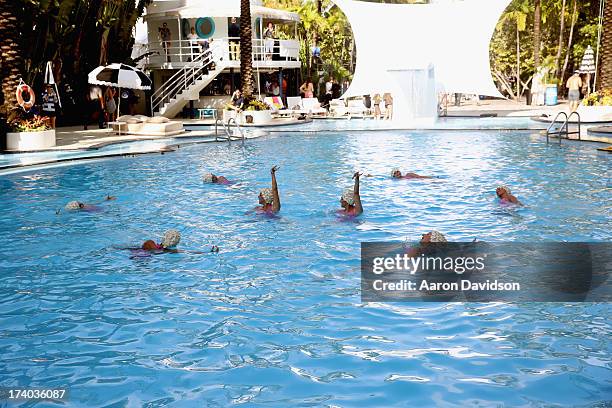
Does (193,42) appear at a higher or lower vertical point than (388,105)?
higher

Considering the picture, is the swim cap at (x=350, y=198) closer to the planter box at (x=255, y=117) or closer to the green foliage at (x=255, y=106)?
the planter box at (x=255, y=117)

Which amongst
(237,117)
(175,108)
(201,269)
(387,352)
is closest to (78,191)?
(201,269)

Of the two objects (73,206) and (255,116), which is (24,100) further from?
(73,206)

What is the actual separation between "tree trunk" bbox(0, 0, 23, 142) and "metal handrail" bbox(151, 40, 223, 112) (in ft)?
37.6

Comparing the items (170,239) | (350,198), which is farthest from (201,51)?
(170,239)

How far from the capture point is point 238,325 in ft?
21.6

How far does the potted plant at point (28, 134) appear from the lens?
1983 cm

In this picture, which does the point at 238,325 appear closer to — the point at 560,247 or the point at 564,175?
the point at 560,247

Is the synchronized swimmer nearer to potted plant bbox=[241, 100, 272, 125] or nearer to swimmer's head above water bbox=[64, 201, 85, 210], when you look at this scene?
swimmer's head above water bbox=[64, 201, 85, 210]

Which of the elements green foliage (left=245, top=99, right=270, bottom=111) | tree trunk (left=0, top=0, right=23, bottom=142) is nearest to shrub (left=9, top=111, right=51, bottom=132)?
tree trunk (left=0, top=0, right=23, bottom=142)

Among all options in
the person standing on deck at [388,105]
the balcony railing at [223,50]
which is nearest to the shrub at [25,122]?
the balcony railing at [223,50]

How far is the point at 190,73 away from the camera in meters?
34.2
